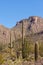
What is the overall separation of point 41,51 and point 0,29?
104 meters

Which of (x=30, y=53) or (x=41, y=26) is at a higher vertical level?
(x=41, y=26)

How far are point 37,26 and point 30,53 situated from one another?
129988mm

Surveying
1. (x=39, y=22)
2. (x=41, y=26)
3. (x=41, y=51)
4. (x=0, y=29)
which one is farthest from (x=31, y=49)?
(x=39, y=22)

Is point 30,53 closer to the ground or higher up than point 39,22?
closer to the ground

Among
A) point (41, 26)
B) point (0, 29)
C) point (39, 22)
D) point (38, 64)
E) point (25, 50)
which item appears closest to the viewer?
point (38, 64)

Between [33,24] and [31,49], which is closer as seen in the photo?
[31,49]

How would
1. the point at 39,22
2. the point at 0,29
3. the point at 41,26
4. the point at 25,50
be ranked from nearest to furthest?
the point at 25,50 < the point at 0,29 < the point at 41,26 < the point at 39,22

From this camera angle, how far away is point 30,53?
1359 inches

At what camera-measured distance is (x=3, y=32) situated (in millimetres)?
141000

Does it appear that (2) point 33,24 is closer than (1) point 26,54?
No

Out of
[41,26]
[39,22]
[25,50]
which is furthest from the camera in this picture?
[39,22]

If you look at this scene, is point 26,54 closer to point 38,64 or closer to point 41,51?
point 41,51

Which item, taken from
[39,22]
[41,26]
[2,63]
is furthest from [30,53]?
[39,22]

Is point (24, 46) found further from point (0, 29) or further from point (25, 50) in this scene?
point (0, 29)
